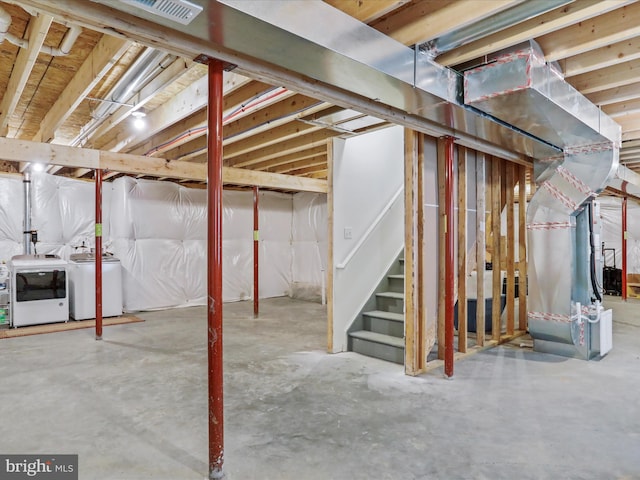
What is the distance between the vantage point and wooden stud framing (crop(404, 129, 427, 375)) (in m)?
3.33

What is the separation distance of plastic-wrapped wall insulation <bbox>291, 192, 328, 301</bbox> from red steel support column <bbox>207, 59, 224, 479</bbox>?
18.0 feet

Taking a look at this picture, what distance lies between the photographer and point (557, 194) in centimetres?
388

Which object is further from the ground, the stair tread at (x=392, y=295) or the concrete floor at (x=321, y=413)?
the stair tread at (x=392, y=295)

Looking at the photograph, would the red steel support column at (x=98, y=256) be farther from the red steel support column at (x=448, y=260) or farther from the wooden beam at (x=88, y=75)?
the red steel support column at (x=448, y=260)

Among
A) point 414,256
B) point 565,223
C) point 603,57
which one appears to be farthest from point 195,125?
point 565,223

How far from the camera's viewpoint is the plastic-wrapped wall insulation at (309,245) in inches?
306

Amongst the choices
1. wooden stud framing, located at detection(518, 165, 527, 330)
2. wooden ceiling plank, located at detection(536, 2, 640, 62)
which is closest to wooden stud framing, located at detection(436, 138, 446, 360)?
wooden ceiling plank, located at detection(536, 2, 640, 62)

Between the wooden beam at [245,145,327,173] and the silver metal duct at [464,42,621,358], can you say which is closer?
the silver metal duct at [464,42,621,358]

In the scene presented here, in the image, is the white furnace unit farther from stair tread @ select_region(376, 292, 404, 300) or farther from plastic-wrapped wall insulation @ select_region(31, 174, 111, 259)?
stair tread @ select_region(376, 292, 404, 300)

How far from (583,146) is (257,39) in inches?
133

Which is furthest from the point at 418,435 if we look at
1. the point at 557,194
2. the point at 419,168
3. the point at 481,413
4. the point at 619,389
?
the point at 557,194

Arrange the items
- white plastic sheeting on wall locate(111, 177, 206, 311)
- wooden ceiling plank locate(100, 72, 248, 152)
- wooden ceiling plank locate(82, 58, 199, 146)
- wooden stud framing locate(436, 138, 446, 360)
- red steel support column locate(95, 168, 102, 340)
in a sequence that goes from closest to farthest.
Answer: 1. wooden ceiling plank locate(82, 58, 199, 146)
2. wooden ceiling plank locate(100, 72, 248, 152)
3. wooden stud framing locate(436, 138, 446, 360)
4. red steel support column locate(95, 168, 102, 340)
5. white plastic sheeting on wall locate(111, 177, 206, 311)

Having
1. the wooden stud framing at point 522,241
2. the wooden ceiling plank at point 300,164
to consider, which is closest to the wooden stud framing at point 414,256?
the wooden stud framing at point 522,241

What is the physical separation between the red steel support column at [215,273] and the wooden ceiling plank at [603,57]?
2573mm
